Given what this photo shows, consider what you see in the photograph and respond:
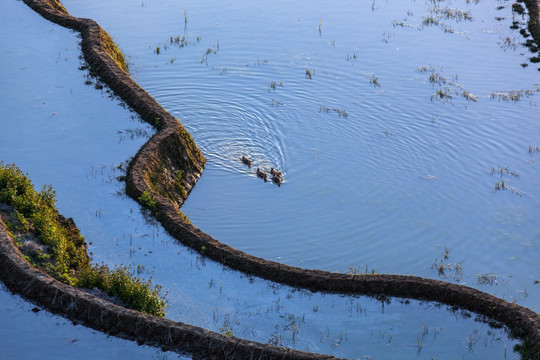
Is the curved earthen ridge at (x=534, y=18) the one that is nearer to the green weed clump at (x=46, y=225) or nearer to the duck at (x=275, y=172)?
the duck at (x=275, y=172)

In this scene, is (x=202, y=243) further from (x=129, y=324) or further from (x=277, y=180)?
(x=277, y=180)

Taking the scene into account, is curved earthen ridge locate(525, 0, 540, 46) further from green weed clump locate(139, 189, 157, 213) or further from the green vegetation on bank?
the green vegetation on bank

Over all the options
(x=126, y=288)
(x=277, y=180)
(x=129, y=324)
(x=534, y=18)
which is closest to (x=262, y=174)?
(x=277, y=180)

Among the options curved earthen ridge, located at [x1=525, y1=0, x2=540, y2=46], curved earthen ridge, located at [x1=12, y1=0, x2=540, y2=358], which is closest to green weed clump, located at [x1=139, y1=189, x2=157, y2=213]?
curved earthen ridge, located at [x1=12, y1=0, x2=540, y2=358]

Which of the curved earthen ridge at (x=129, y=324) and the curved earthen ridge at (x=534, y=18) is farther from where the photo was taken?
the curved earthen ridge at (x=534, y=18)

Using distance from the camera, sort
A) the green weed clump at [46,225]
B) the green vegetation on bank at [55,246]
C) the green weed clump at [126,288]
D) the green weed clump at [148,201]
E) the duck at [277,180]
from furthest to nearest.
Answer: the duck at [277,180]
the green weed clump at [148,201]
the green weed clump at [46,225]
the green vegetation on bank at [55,246]
the green weed clump at [126,288]

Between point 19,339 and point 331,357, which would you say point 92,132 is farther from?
point 331,357

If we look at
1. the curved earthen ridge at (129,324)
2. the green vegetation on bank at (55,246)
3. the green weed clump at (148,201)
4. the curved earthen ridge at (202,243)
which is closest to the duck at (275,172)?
the curved earthen ridge at (202,243)
